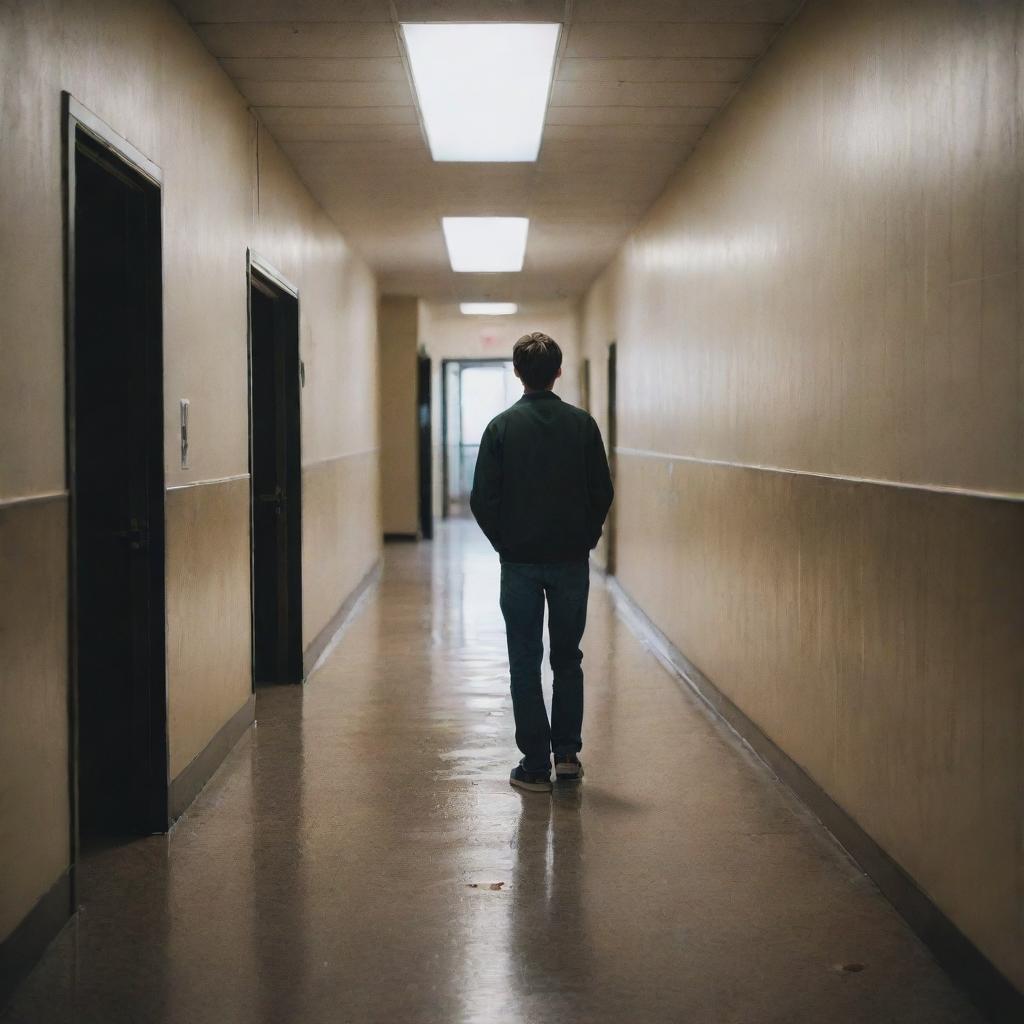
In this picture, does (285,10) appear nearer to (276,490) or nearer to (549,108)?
(549,108)

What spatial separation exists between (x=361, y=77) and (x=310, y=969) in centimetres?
338

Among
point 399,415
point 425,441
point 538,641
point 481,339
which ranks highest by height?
point 481,339

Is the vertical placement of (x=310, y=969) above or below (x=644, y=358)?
below

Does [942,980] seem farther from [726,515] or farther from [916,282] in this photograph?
[726,515]

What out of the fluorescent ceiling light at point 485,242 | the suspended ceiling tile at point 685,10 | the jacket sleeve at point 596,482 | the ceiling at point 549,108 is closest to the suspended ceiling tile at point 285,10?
the ceiling at point 549,108

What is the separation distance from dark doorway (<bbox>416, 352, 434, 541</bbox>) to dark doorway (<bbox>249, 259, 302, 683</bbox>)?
23.3 ft

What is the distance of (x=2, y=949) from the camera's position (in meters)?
2.49

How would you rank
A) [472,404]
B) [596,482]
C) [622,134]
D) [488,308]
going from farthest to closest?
1. [472,404]
2. [488,308]
3. [622,134]
4. [596,482]

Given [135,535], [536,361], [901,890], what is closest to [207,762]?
[135,535]

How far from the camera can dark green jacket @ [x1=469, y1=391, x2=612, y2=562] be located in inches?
157

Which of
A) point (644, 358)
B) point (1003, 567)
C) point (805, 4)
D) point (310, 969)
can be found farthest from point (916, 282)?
point (644, 358)

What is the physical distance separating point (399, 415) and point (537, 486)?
9.31 meters

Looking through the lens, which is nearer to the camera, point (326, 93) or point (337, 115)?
point (326, 93)

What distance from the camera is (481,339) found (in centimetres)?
1642
